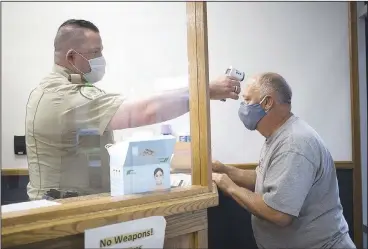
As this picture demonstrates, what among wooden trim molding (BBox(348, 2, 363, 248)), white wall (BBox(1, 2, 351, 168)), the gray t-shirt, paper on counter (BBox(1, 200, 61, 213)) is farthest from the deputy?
wooden trim molding (BBox(348, 2, 363, 248))

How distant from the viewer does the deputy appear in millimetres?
1006

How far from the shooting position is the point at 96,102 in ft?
3.33

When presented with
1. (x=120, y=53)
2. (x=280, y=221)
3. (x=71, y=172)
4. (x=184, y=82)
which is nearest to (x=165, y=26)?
(x=120, y=53)

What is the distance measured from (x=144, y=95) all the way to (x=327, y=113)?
140cm

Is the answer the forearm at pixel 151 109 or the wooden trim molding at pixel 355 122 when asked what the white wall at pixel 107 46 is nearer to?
the forearm at pixel 151 109

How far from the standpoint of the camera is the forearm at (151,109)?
102 cm

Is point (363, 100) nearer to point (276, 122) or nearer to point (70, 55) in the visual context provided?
point (276, 122)

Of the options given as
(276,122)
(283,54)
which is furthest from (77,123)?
(283,54)

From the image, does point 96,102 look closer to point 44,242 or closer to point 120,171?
point 120,171

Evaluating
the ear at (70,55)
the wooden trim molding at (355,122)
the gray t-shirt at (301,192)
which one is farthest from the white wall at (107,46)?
the wooden trim molding at (355,122)

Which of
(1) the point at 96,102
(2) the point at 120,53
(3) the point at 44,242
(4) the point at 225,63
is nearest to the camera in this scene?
(3) the point at 44,242

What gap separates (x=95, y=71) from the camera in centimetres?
117

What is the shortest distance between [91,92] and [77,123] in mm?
106

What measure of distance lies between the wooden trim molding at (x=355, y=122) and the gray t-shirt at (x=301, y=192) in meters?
0.68
